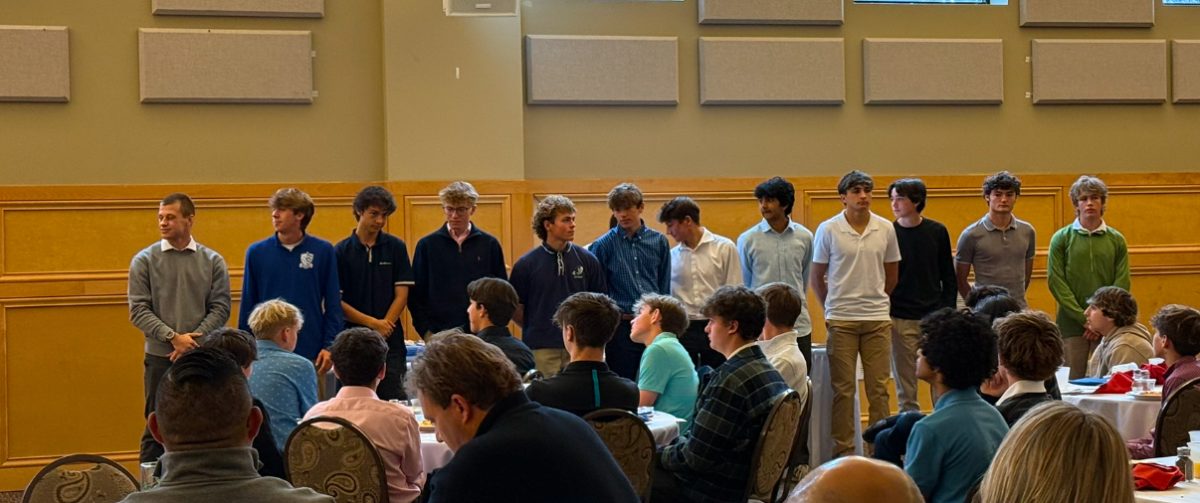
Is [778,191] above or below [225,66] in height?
below

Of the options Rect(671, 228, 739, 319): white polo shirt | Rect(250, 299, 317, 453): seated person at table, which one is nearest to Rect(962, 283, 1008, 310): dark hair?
Rect(671, 228, 739, 319): white polo shirt

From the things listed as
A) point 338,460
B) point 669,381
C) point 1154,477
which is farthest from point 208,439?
point 669,381

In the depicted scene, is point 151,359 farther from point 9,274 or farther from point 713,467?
point 713,467

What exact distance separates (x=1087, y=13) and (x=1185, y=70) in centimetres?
93

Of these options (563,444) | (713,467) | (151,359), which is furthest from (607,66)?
(563,444)

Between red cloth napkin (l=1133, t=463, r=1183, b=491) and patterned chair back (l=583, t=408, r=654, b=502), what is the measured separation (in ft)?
5.29

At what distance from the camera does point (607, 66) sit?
9.26 metres

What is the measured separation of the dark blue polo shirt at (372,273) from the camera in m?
7.63

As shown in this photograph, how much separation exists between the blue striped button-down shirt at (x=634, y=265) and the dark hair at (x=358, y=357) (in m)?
3.41

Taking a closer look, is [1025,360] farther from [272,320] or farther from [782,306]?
[272,320]

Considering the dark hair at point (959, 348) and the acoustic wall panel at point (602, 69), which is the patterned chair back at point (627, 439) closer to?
the dark hair at point (959, 348)

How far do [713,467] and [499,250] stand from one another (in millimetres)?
3176

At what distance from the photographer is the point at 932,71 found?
9789mm

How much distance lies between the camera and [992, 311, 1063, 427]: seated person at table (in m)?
4.53
